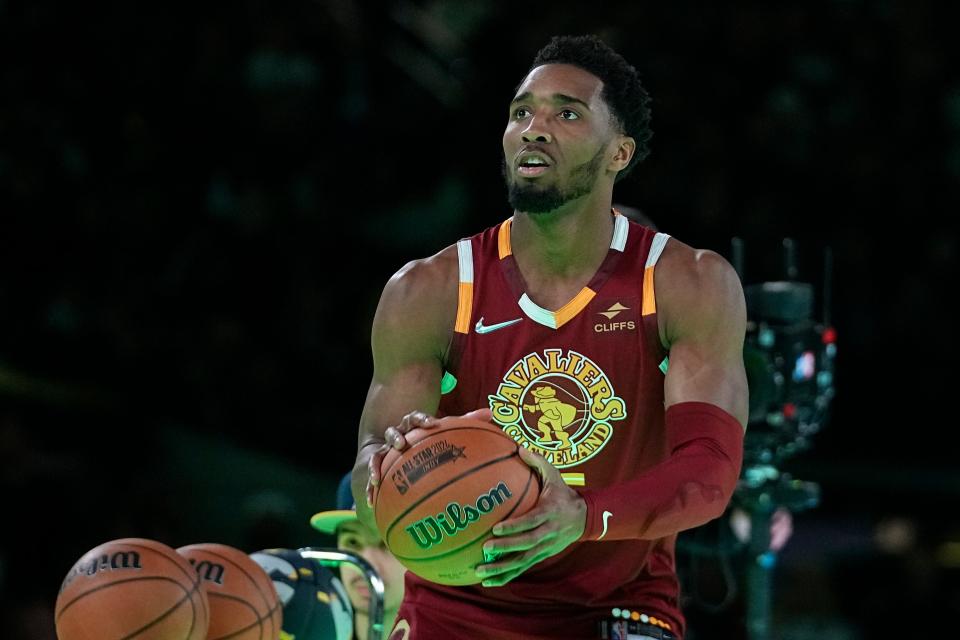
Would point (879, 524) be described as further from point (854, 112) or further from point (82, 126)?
point (82, 126)

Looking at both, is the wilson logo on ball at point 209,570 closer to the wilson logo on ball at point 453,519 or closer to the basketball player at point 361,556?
the basketball player at point 361,556

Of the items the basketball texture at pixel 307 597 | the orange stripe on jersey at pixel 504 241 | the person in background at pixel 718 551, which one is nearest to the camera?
the orange stripe on jersey at pixel 504 241

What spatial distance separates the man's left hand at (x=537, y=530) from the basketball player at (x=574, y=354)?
324 millimetres

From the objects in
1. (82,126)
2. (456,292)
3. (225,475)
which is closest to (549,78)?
(456,292)

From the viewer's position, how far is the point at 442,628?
12.1 ft

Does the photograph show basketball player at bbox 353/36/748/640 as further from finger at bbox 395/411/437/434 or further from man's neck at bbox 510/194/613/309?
finger at bbox 395/411/437/434

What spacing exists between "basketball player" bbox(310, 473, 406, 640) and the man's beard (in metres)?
1.47

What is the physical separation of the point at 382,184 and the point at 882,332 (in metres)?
3.13

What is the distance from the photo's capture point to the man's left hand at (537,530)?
3.07 m

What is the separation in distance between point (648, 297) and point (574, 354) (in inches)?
9.7

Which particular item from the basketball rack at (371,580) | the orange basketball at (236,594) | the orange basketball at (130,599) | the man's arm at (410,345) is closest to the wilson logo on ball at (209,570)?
A: the orange basketball at (236,594)

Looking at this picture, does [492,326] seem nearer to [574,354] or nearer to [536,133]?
[574,354]

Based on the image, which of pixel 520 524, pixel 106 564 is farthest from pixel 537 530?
pixel 106 564

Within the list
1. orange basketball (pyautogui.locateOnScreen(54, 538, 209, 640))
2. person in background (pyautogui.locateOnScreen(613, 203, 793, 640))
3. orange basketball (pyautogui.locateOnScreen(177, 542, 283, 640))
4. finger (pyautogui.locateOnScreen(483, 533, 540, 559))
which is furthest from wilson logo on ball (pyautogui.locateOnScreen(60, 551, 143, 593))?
person in background (pyautogui.locateOnScreen(613, 203, 793, 640))
